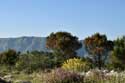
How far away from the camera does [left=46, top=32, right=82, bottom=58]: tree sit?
49562mm

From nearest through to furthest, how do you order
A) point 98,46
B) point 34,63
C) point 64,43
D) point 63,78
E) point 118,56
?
point 63,78 → point 118,56 → point 34,63 → point 98,46 → point 64,43

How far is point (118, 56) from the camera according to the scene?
35812 millimetres

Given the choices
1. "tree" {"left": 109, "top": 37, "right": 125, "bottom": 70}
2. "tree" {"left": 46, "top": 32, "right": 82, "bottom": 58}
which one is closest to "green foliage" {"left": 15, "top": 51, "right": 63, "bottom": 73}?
"tree" {"left": 109, "top": 37, "right": 125, "bottom": 70}

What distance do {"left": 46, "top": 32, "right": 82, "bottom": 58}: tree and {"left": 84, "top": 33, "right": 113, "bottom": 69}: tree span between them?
2.62 m

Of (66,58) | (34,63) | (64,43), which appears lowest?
(34,63)

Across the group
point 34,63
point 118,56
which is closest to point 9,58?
point 34,63

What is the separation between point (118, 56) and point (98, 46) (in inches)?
436

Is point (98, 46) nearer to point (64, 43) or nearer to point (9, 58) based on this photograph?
point (64, 43)

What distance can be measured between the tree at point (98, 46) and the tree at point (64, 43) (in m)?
2.62

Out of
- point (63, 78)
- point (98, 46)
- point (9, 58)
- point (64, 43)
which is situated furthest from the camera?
point (64, 43)

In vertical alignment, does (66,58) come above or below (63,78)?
above

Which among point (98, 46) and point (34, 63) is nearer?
point (34, 63)

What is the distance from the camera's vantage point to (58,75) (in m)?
15.2

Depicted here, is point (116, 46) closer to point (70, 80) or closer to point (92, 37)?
point (92, 37)
